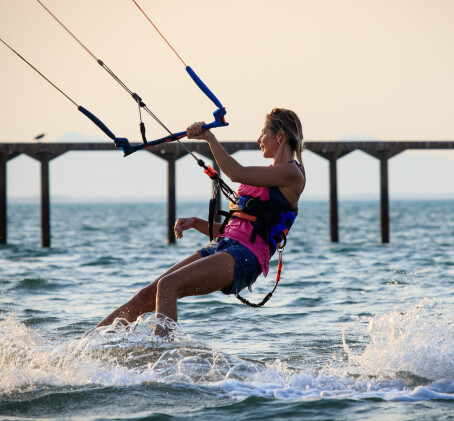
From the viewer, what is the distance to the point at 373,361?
20.4 ft

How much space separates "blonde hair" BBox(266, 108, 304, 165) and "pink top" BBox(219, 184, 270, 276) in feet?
1.19

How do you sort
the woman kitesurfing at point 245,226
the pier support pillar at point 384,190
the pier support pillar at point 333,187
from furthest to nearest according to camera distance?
the pier support pillar at point 333,187
the pier support pillar at point 384,190
the woman kitesurfing at point 245,226

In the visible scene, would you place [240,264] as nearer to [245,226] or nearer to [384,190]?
[245,226]

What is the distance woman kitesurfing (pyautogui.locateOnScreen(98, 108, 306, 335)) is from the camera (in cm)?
533

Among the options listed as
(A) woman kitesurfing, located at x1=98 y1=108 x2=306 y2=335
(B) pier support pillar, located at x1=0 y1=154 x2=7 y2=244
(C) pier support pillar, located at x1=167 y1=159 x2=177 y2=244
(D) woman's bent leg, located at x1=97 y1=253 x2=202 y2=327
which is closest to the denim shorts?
(A) woman kitesurfing, located at x1=98 y1=108 x2=306 y2=335

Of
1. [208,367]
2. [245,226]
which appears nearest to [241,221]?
[245,226]

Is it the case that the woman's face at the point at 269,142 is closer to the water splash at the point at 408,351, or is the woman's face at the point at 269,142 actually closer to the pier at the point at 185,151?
the water splash at the point at 408,351

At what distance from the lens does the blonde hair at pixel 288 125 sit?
18.1ft

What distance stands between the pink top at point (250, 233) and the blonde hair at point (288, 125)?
361mm

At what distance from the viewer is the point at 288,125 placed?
5.52m

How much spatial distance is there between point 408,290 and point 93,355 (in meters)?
6.00

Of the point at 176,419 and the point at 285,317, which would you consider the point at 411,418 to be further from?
the point at 285,317

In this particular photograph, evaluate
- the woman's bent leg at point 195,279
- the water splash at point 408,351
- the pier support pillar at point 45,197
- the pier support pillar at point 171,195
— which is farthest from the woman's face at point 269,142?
the pier support pillar at point 45,197

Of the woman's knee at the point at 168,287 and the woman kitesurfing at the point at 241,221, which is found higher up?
the woman kitesurfing at the point at 241,221
